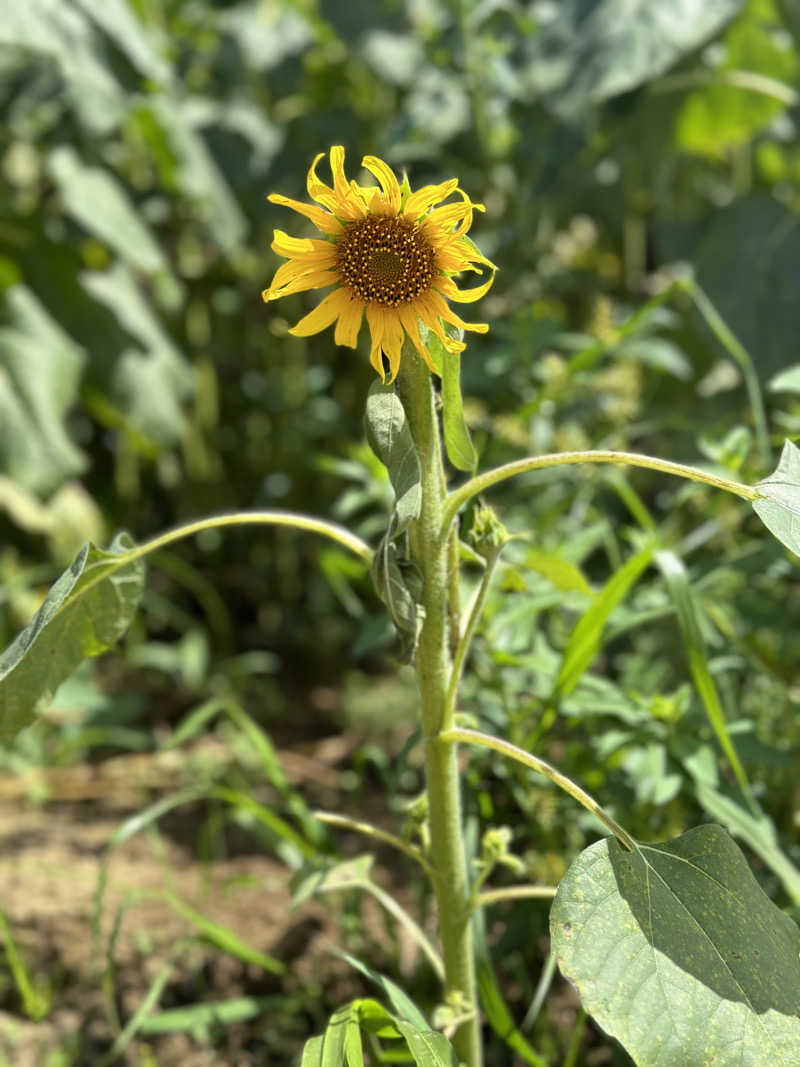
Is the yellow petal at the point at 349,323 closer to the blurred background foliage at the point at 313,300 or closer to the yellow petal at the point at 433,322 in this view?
the yellow petal at the point at 433,322

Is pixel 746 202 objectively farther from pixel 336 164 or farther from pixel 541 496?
pixel 336 164

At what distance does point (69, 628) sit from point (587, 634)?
0.44 meters

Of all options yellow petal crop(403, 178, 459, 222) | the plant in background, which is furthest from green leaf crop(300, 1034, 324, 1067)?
yellow petal crop(403, 178, 459, 222)

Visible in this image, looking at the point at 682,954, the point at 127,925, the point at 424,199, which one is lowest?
the point at 127,925

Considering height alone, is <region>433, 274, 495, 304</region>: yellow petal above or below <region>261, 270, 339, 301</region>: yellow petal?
below

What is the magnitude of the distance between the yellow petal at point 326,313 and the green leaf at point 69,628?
0.70 ft

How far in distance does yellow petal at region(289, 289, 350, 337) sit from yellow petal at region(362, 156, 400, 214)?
61 mm

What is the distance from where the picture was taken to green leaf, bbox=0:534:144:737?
0.74 meters

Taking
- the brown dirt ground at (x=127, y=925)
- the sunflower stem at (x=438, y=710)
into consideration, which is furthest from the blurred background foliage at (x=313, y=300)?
the sunflower stem at (x=438, y=710)

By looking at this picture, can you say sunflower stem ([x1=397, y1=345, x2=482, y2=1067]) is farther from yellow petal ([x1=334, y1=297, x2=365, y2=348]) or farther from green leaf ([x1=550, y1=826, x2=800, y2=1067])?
green leaf ([x1=550, y1=826, x2=800, y2=1067])

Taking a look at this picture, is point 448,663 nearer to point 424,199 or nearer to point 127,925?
point 424,199

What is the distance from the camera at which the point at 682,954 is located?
0.64 metres

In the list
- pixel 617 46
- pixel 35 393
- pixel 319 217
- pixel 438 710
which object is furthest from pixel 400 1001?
pixel 617 46

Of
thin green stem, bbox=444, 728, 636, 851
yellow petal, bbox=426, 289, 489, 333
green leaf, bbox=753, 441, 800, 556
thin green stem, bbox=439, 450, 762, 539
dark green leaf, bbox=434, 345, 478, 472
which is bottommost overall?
thin green stem, bbox=444, 728, 636, 851
